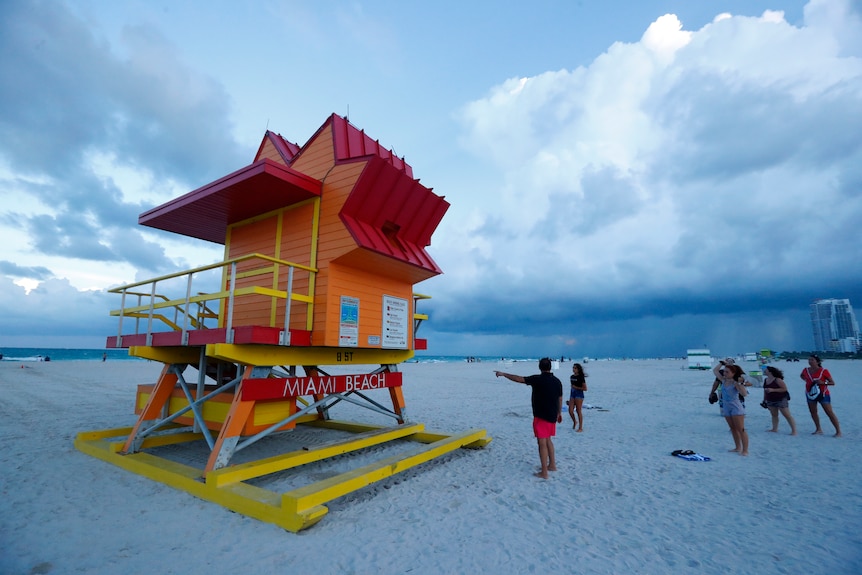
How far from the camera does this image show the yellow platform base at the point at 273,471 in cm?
559

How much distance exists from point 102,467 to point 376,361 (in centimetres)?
565

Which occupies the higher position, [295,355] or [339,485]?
[295,355]

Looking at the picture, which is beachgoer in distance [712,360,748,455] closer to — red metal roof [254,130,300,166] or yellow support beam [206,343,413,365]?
yellow support beam [206,343,413,365]

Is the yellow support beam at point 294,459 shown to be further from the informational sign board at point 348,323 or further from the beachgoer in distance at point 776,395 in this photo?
the beachgoer in distance at point 776,395

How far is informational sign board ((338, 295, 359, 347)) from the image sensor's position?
817 centimetres

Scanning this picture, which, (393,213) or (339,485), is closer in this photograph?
(339,485)

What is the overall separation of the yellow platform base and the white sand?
0.56 feet

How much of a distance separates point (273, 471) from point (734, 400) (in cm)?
997

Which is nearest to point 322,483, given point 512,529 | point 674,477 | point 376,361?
point 512,529

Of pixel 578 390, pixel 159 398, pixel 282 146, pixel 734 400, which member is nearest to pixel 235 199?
pixel 282 146

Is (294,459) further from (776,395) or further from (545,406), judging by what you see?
(776,395)

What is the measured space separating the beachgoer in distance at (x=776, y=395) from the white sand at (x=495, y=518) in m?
1.26

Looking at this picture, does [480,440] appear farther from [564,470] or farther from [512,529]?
[512,529]

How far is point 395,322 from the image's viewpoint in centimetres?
986
